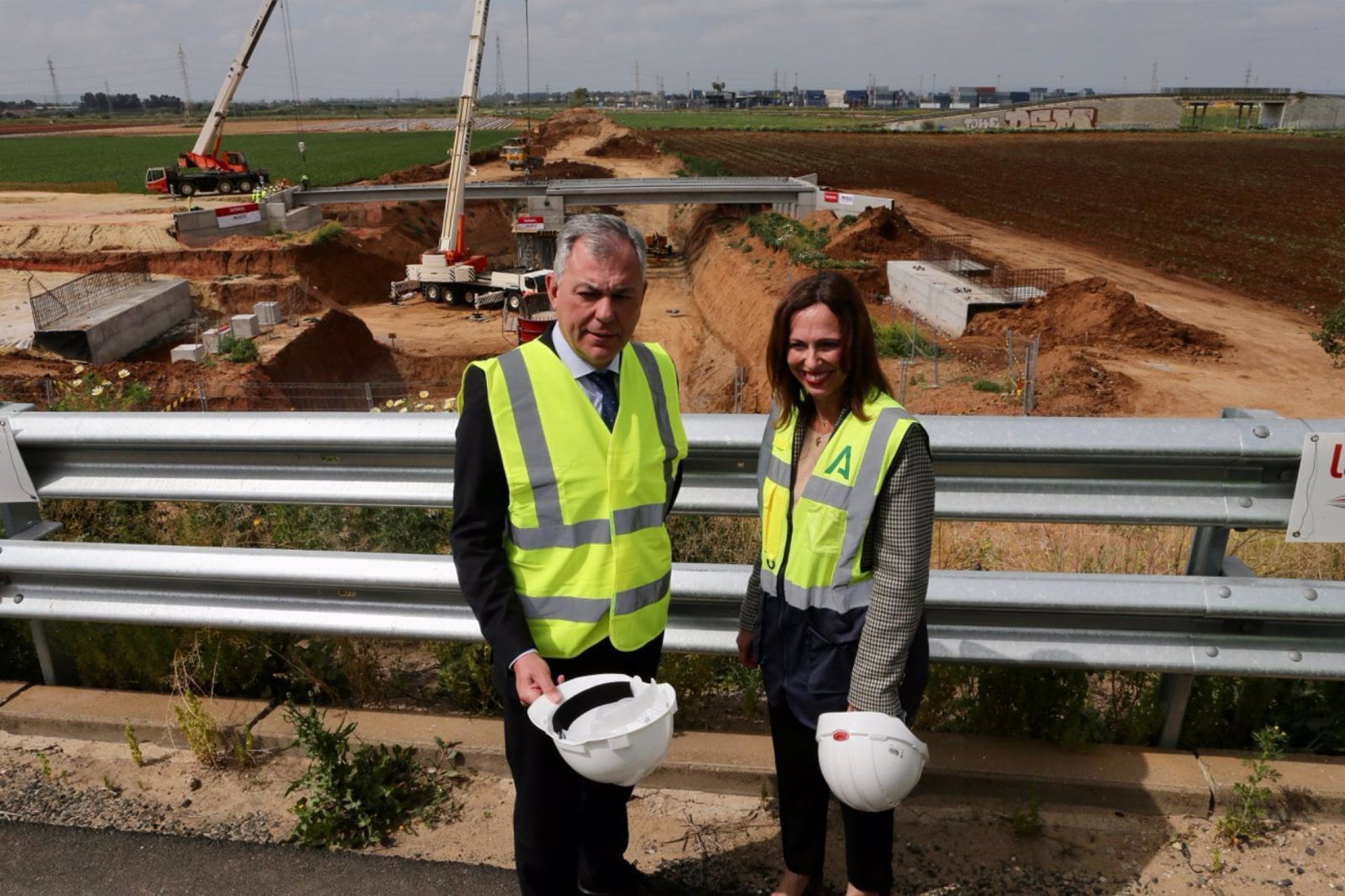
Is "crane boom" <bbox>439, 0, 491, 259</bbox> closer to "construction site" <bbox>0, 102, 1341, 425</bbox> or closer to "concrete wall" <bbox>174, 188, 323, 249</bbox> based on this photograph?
"construction site" <bbox>0, 102, 1341, 425</bbox>

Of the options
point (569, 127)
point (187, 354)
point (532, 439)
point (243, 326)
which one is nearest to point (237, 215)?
point (243, 326)

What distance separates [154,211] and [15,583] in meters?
39.8

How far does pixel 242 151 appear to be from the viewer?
75.7 metres

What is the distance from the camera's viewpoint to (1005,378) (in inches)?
680

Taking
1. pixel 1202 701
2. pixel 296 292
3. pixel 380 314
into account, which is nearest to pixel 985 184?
pixel 380 314

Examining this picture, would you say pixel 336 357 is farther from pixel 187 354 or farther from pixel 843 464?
pixel 843 464

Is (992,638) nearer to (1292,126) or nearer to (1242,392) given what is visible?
(1242,392)

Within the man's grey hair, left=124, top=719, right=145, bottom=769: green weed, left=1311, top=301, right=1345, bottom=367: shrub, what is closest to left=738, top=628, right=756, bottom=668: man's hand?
the man's grey hair

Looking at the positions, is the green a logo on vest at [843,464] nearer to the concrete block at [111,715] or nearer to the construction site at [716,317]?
the concrete block at [111,715]

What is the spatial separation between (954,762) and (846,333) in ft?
5.24

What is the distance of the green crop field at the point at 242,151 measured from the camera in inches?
2137

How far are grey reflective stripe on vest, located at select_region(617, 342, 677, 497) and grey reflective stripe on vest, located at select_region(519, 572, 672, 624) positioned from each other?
9.1 inches

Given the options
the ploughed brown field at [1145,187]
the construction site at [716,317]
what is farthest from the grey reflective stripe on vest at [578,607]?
the ploughed brown field at [1145,187]

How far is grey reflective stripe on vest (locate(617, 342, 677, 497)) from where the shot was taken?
2.62 meters
